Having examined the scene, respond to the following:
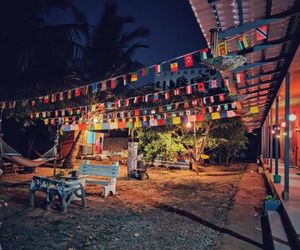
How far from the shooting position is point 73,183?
6238 millimetres

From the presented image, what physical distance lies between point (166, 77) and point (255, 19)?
84706 mm

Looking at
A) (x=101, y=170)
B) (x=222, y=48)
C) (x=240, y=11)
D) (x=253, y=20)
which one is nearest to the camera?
(x=240, y=11)

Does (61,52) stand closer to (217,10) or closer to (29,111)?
(29,111)

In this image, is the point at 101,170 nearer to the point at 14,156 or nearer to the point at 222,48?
the point at 14,156

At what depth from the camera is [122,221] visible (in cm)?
543

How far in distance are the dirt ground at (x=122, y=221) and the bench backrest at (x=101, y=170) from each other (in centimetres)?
58

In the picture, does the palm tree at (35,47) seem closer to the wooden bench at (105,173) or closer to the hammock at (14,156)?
the hammock at (14,156)

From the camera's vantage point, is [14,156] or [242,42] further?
[14,156]

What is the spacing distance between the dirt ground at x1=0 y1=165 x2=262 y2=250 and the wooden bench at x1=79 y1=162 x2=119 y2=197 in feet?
0.91

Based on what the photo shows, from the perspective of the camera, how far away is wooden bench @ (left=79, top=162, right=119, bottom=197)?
7635 mm

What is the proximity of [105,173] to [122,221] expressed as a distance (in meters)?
2.66

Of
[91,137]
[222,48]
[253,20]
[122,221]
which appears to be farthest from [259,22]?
[91,137]

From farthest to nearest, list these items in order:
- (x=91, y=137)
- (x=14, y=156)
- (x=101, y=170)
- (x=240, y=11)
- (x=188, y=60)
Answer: (x=91, y=137)
(x=14, y=156)
(x=101, y=170)
(x=188, y=60)
(x=240, y=11)

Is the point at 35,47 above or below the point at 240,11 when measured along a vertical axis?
above
